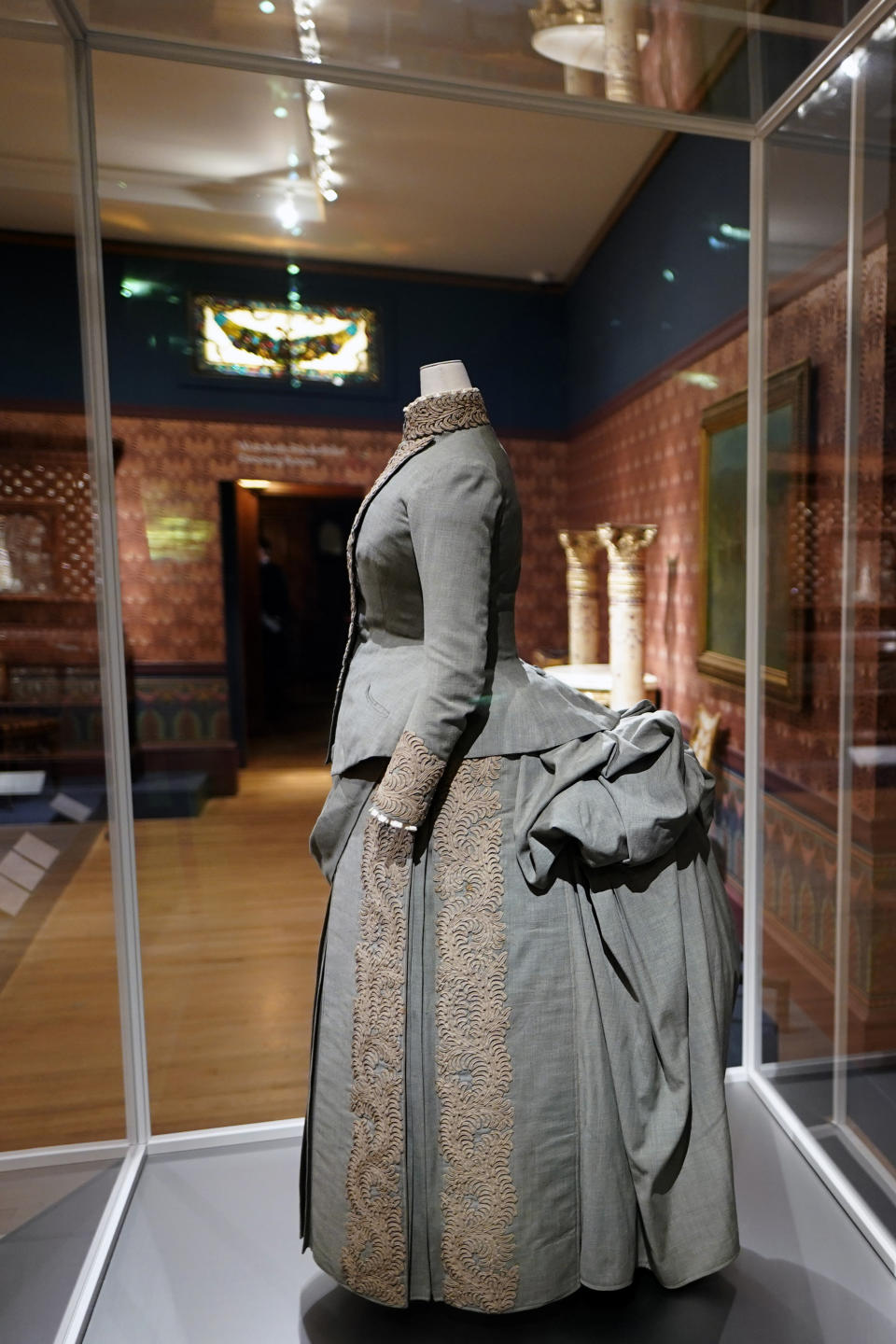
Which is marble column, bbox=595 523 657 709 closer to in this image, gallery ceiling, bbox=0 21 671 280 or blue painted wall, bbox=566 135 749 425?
blue painted wall, bbox=566 135 749 425

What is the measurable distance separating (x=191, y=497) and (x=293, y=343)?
1.11 ft

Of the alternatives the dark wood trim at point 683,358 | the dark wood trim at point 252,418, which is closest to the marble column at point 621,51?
the dark wood trim at point 683,358

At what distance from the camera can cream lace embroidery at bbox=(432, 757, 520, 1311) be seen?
49.7 inches

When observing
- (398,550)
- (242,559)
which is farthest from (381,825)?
(242,559)

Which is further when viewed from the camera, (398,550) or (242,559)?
(242,559)

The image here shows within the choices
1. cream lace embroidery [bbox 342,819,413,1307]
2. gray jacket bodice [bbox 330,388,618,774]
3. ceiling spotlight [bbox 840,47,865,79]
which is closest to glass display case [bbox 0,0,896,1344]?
ceiling spotlight [bbox 840,47,865,79]

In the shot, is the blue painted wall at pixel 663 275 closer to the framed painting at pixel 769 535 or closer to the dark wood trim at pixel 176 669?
the framed painting at pixel 769 535

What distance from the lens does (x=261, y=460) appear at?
5.58ft

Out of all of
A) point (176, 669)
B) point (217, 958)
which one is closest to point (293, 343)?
point (176, 669)

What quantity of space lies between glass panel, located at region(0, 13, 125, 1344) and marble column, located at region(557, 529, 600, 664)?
893mm

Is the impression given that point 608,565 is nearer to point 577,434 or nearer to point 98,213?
point 577,434

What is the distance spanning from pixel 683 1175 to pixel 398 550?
989mm

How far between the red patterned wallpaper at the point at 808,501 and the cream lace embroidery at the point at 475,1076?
809 mm

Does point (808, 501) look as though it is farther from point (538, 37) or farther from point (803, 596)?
point (538, 37)
